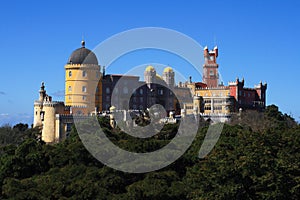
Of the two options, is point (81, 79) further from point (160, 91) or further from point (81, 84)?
point (160, 91)

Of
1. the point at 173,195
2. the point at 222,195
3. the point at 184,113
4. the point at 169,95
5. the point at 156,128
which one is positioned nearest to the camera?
the point at 222,195

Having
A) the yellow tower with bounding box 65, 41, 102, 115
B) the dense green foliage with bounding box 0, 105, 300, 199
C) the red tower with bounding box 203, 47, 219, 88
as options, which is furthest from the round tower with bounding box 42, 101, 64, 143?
the red tower with bounding box 203, 47, 219, 88

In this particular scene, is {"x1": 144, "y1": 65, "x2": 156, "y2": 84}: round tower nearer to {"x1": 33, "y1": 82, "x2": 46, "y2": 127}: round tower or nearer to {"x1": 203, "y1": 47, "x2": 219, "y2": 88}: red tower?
{"x1": 203, "y1": 47, "x2": 219, "y2": 88}: red tower

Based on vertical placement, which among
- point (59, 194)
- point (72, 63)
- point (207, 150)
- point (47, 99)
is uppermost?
point (72, 63)

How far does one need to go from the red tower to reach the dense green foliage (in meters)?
49.4

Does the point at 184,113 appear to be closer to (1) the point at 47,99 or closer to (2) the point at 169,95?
(2) the point at 169,95

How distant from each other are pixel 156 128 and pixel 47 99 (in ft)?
56.5

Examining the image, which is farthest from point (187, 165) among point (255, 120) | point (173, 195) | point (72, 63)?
point (72, 63)

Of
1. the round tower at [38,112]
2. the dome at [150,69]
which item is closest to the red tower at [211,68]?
the dome at [150,69]

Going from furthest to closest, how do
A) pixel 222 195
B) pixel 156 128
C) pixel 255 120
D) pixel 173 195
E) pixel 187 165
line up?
pixel 255 120, pixel 156 128, pixel 187 165, pixel 173 195, pixel 222 195

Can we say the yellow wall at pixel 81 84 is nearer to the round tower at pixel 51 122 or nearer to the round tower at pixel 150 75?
the round tower at pixel 51 122

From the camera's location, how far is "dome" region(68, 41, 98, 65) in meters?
63.8

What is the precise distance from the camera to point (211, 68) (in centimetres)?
8288

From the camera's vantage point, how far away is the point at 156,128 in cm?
4925
